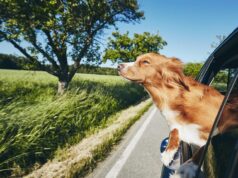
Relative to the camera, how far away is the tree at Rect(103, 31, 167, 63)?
46875 millimetres

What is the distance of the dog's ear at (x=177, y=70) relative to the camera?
340 cm

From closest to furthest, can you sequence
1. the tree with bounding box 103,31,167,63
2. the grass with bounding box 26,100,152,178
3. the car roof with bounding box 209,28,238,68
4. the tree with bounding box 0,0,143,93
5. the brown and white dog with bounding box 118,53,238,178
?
1. the car roof with bounding box 209,28,238,68
2. the brown and white dog with bounding box 118,53,238,178
3. the grass with bounding box 26,100,152,178
4. the tree with bounding box 0,0,143,93
5. the tree with bounding box 103,31,167,63


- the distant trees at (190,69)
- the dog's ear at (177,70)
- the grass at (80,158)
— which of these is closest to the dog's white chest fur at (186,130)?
the dog's ear at (177,70)

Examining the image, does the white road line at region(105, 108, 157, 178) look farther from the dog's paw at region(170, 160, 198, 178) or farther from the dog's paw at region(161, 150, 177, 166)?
the dog's paw at region(170, 160, 198, 178)

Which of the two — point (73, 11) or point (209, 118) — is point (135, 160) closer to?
point (209, 118)

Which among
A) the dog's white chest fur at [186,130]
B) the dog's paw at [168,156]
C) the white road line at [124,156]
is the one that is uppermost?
the dog's white chest fur at [186,130]

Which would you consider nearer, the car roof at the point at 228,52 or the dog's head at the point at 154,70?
the car roof at the point at 228,52

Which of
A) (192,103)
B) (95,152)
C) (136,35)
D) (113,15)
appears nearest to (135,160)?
(95,152)

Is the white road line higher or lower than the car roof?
lower

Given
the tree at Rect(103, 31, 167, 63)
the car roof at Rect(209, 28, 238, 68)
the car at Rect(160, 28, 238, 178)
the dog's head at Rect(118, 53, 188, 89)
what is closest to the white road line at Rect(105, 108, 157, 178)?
the dog's head at Rect(118, 53, 188, 89)

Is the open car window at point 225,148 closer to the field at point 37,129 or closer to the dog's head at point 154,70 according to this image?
the dog's head at point 154,70

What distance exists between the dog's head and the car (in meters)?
0.37

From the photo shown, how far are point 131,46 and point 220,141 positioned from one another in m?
46.6

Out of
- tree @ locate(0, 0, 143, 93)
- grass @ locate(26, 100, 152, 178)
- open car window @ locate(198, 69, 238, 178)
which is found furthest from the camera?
tree @ locate(0, 0, 143, 93)
